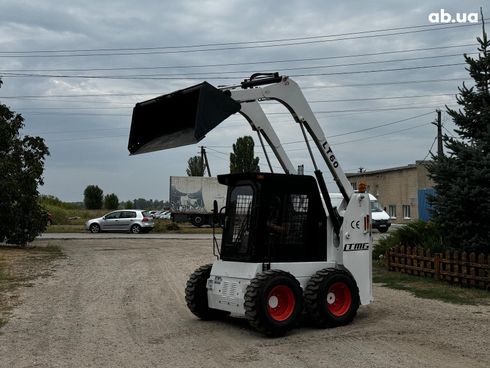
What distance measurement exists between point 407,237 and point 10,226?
1540 centimetres

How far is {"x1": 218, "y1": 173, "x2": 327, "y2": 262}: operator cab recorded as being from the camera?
8758 mm

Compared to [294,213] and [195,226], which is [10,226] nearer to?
[294,213]

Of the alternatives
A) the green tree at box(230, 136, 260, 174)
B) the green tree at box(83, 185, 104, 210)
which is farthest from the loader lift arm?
the green tree at box(83, 185, 104, 210)

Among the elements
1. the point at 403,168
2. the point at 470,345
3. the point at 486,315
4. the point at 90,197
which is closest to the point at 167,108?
the point at 470,345

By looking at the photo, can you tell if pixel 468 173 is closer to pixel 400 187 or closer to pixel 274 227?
pixel 274 227

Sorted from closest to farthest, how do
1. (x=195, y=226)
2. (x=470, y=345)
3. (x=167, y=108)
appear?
(x=470, y=345) → (x=167, y=108) → (x=195, y=226)

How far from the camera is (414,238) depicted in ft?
53.7

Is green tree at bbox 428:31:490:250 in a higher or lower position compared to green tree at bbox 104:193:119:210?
lower

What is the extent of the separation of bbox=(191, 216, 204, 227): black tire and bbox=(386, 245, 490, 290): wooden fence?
31347 millimetres

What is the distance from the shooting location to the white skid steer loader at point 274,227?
329 inches

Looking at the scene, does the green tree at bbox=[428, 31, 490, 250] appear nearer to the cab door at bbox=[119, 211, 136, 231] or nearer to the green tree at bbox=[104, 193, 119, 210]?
the cab door at bbox=[119, 211, 136, 231]

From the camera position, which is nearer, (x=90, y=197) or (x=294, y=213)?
(x=294, y=213)

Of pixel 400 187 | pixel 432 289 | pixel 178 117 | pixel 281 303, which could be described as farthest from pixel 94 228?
pixel 400 187

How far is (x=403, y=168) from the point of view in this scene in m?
61.8
